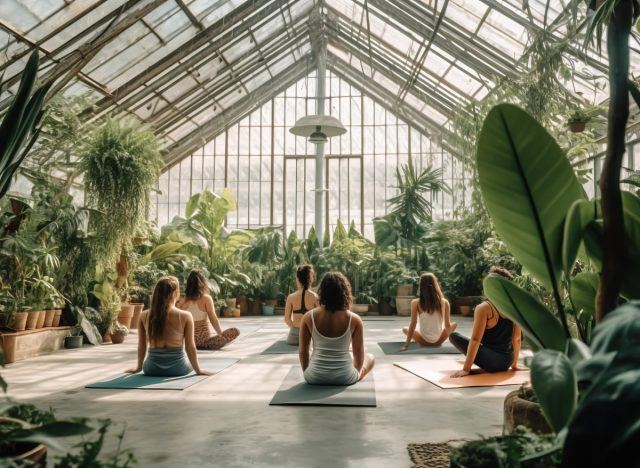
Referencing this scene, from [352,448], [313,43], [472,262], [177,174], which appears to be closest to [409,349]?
[352,448]

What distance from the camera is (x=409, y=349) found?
17.5 feet

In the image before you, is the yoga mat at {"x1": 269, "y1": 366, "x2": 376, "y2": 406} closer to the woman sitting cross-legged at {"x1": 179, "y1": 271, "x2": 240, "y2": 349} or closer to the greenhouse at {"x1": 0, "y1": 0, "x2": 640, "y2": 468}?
the greenhouse at {"x1": 0, "y1": 0, "x2": 640, "y2": 468}

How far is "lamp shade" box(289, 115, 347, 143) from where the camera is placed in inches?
292

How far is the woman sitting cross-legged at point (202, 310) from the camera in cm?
488

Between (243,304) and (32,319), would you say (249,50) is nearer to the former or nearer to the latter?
(243,304)

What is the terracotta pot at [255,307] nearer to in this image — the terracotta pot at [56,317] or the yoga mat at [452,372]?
the terracotta pot at [56,317]

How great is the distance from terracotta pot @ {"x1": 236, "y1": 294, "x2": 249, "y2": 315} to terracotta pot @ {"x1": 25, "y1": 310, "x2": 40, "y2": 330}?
6.79 metres

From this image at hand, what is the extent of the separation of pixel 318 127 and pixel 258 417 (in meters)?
5.46

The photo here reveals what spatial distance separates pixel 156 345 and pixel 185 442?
1.62 m

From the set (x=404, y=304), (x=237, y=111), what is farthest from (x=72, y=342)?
(x=237, y=111)

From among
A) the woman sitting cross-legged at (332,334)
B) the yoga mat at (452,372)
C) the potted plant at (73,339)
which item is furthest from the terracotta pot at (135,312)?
the woman sitting cross-legged at (332,334)

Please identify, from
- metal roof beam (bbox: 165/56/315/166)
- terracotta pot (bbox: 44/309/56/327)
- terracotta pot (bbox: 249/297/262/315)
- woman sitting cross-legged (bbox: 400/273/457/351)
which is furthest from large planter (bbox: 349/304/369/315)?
metal roof beam (bbox: 165/56/315/166)

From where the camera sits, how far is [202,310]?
506 cm

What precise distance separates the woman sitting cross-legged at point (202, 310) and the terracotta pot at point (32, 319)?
132 cm
